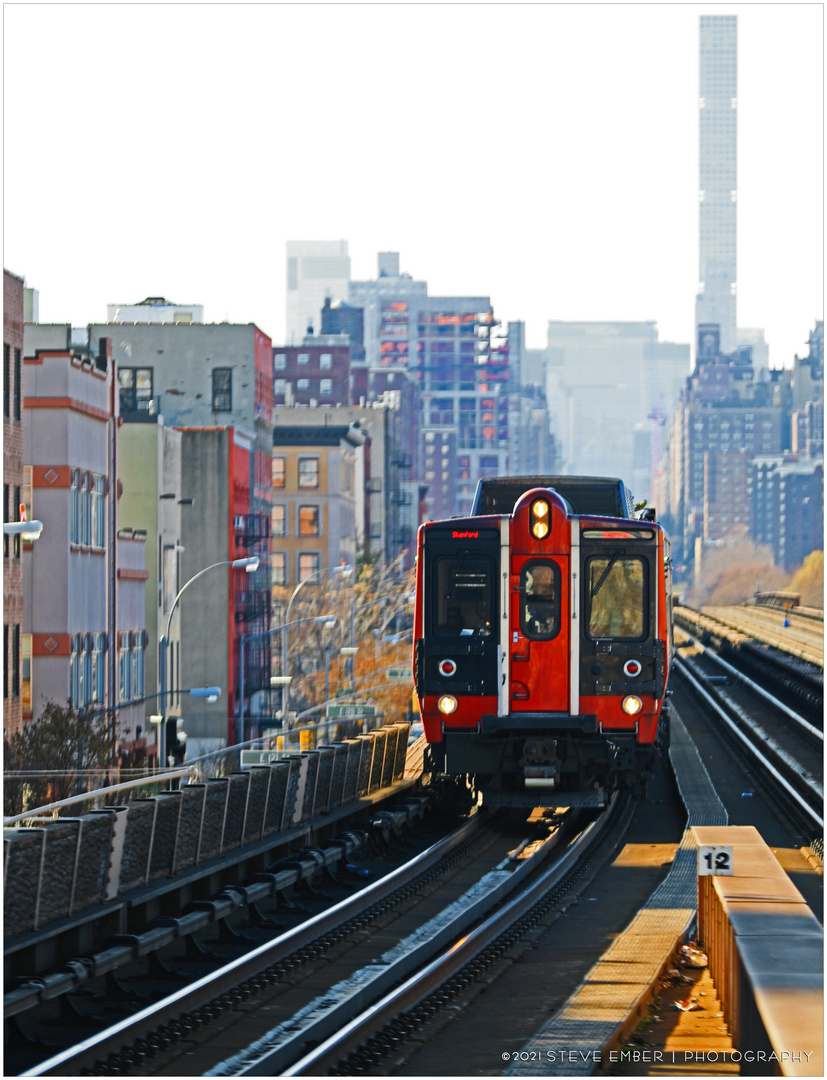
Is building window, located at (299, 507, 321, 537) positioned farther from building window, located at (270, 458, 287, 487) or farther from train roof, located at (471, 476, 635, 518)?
train roof, located at (471, 476, 635, 518)

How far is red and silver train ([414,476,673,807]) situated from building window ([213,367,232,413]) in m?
57.4

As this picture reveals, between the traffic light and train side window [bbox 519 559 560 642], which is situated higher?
train side window [bbox 519 559 560 642]

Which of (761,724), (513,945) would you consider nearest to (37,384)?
(761,724)

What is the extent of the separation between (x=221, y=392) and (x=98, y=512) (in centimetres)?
2984

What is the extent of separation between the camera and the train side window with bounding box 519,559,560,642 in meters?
20.5

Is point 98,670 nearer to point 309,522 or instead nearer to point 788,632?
point 309,522

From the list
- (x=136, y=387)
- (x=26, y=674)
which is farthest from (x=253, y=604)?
(x=26, y=674)

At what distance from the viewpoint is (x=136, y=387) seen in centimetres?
7769

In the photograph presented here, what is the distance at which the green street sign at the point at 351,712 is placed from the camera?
1608 inches

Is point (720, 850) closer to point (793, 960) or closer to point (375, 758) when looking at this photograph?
point (793, 960)

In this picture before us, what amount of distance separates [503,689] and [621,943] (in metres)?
5.59

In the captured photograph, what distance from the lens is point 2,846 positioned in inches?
445

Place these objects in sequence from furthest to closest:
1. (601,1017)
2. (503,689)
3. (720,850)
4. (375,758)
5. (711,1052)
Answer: (375,758)
(503,689)
(720,850)
(601,1017)
(711,1052)

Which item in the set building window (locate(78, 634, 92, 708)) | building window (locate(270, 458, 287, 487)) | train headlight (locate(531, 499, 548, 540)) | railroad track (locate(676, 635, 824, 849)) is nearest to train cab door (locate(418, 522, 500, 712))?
train headlight (locate(531, 499, 548, 540))
